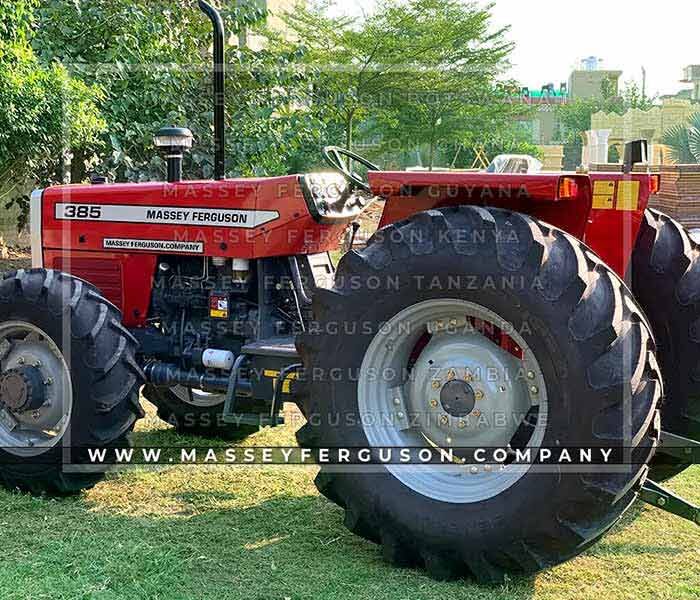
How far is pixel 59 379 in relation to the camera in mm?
4539

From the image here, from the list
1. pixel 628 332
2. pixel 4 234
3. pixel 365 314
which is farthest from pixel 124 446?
pixel 4 234

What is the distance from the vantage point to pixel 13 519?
4.17 meters

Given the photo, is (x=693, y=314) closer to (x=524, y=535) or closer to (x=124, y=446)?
(x=524, y=535)

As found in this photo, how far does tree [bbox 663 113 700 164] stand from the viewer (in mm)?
18797

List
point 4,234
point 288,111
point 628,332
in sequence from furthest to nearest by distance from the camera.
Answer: point 4,234 < point 288,111 < point 628,332

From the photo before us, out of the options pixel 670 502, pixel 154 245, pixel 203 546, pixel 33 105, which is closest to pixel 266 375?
pixel 203 546

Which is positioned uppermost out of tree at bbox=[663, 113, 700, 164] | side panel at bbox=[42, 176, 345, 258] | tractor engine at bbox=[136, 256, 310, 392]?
tree at bbox=[663, 113, 700, 164]

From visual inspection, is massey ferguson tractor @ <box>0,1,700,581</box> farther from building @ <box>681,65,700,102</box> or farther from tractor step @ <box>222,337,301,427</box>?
building @ <box>681,65,700,102</box>

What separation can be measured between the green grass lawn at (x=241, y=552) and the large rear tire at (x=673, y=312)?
1.78 ft

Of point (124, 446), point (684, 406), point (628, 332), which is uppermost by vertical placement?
point (628, 332)

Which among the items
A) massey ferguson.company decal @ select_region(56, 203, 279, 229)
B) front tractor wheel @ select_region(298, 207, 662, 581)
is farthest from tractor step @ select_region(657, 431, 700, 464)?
massey ferguson.company decal @ select_region(56, 203, 279, 229)

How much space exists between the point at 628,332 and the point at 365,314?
1.04m

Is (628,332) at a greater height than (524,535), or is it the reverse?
(628,332)

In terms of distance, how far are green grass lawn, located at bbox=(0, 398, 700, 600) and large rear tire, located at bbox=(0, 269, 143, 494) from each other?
6.9 inches
